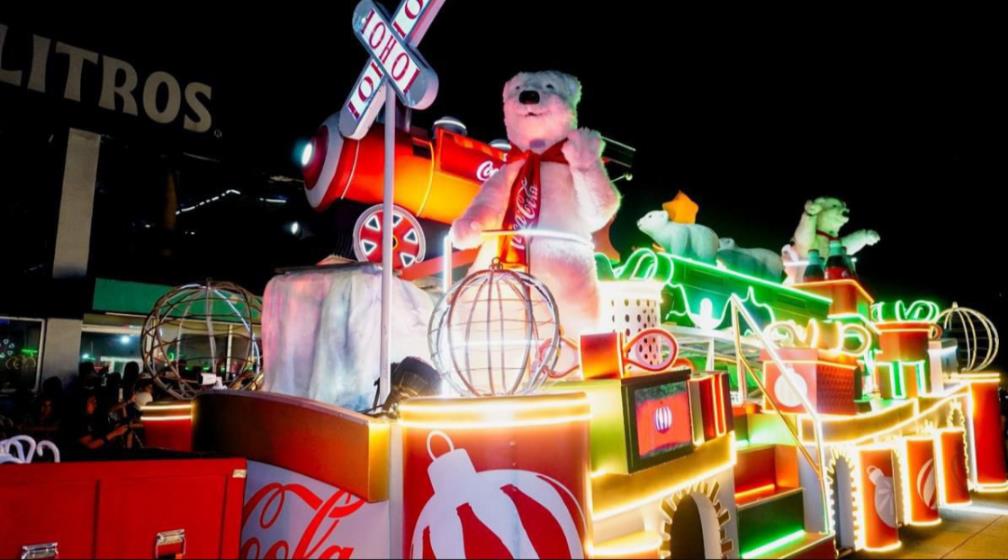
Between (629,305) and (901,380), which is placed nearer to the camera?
(629,305)

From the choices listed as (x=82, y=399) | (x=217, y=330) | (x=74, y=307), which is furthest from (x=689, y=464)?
(x=217, y=330)

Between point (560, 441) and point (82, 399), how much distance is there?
7.10m

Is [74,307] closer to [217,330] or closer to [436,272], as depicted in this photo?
[217,330]

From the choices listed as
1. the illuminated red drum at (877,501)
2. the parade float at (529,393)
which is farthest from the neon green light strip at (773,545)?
the illuminated red drum at (877,501)

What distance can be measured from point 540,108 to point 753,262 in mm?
5596

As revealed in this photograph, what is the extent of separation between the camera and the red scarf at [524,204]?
5328mm

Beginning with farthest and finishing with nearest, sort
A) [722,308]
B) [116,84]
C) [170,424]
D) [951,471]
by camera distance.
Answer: [116,84]
[951,471]
[722,308]
[170,424]

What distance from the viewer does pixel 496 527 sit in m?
3.07

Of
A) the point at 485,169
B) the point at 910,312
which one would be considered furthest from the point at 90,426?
the point at 910,312

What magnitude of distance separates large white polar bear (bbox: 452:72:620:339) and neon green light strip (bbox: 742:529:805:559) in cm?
200

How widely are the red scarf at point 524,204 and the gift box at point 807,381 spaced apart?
2.46 metres

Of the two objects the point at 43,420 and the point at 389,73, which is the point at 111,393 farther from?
the point at 389,73

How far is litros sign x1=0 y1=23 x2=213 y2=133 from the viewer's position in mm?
9617

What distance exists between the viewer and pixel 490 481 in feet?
10.1
